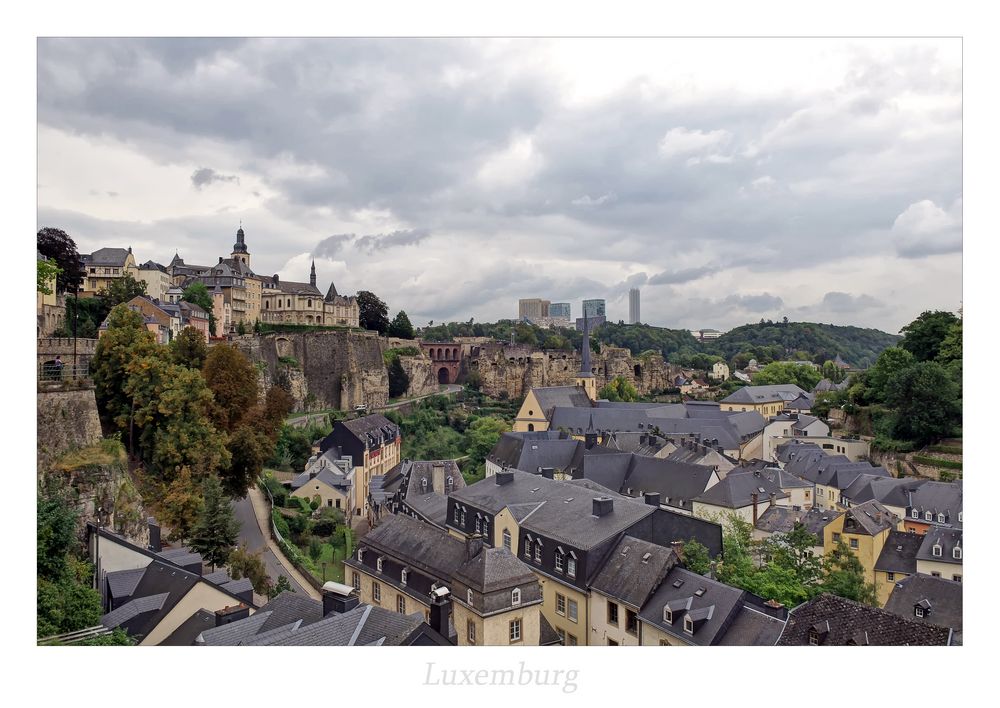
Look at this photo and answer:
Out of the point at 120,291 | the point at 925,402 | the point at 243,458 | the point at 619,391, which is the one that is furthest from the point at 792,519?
the point at 619,391

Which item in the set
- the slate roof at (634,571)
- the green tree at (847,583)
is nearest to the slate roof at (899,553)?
the green tree at (847,583)

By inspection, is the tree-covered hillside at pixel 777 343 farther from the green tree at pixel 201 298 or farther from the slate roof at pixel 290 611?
the slate roof at pixel 290 611

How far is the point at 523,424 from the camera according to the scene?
3331 cm

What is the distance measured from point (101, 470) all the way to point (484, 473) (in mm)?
17709

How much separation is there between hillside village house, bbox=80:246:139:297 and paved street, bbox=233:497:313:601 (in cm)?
823

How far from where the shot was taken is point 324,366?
30.4 m

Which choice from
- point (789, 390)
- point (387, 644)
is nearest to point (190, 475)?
point (387, 644)

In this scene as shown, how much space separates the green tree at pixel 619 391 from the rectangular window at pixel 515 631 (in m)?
32.2

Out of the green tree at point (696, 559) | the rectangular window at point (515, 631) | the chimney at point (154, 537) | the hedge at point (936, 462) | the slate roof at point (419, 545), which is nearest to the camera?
the rectangular window at point (515, 631)

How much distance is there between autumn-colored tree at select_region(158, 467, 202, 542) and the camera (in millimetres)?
11148

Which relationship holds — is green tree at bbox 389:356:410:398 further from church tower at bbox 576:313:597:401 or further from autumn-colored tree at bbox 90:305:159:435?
autumn-colored tree at bbox 90:305:159:435

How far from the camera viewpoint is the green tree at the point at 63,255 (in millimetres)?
12438

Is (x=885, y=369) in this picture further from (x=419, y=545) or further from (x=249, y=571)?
(x=249, y=571)

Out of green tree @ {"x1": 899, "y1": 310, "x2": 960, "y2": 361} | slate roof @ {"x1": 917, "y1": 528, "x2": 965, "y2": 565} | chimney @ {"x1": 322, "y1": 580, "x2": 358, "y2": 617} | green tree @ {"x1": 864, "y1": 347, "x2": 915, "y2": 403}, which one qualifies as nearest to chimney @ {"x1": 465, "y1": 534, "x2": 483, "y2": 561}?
chimney @ {"x1": 322, "y1": 580, "x2": 358, "y2": 617}
